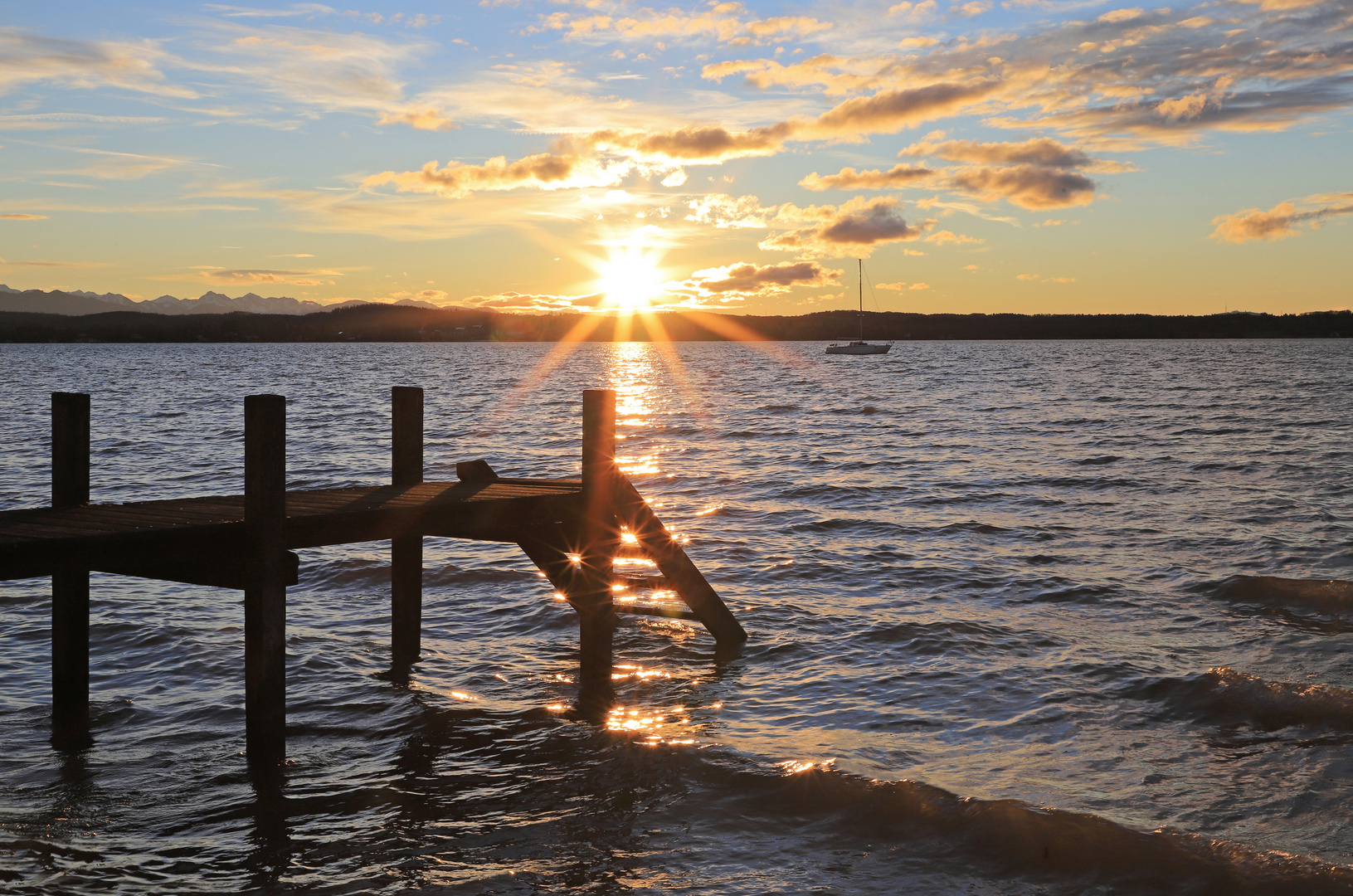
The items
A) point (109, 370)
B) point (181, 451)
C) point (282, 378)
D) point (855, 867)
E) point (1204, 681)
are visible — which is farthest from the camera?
point (109, 370)

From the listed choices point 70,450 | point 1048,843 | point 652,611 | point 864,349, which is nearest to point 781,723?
point 652,611

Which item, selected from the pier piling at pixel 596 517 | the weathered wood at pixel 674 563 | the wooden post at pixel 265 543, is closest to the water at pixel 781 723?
the weathered wood at pixel 674 563

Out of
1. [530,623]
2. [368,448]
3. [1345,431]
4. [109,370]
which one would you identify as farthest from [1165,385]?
[109,370]

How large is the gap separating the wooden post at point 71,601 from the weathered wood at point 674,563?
165 inches

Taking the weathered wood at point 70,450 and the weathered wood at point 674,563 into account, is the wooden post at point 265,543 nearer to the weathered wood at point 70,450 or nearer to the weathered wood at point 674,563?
the weathered wood at point 70,450

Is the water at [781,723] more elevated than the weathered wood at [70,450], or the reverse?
the weathered wood at [70,450]

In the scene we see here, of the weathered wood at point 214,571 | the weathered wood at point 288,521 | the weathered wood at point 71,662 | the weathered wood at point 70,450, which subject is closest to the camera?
the weathered wood at point 288,521

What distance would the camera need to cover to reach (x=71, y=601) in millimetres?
7676

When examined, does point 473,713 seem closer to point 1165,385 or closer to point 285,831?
point 285,831

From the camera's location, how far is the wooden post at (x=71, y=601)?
7.49 meters

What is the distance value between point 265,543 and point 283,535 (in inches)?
5.4

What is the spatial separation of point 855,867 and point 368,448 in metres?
26.1

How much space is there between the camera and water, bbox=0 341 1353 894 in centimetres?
584

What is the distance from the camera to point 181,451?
28.5 meters
